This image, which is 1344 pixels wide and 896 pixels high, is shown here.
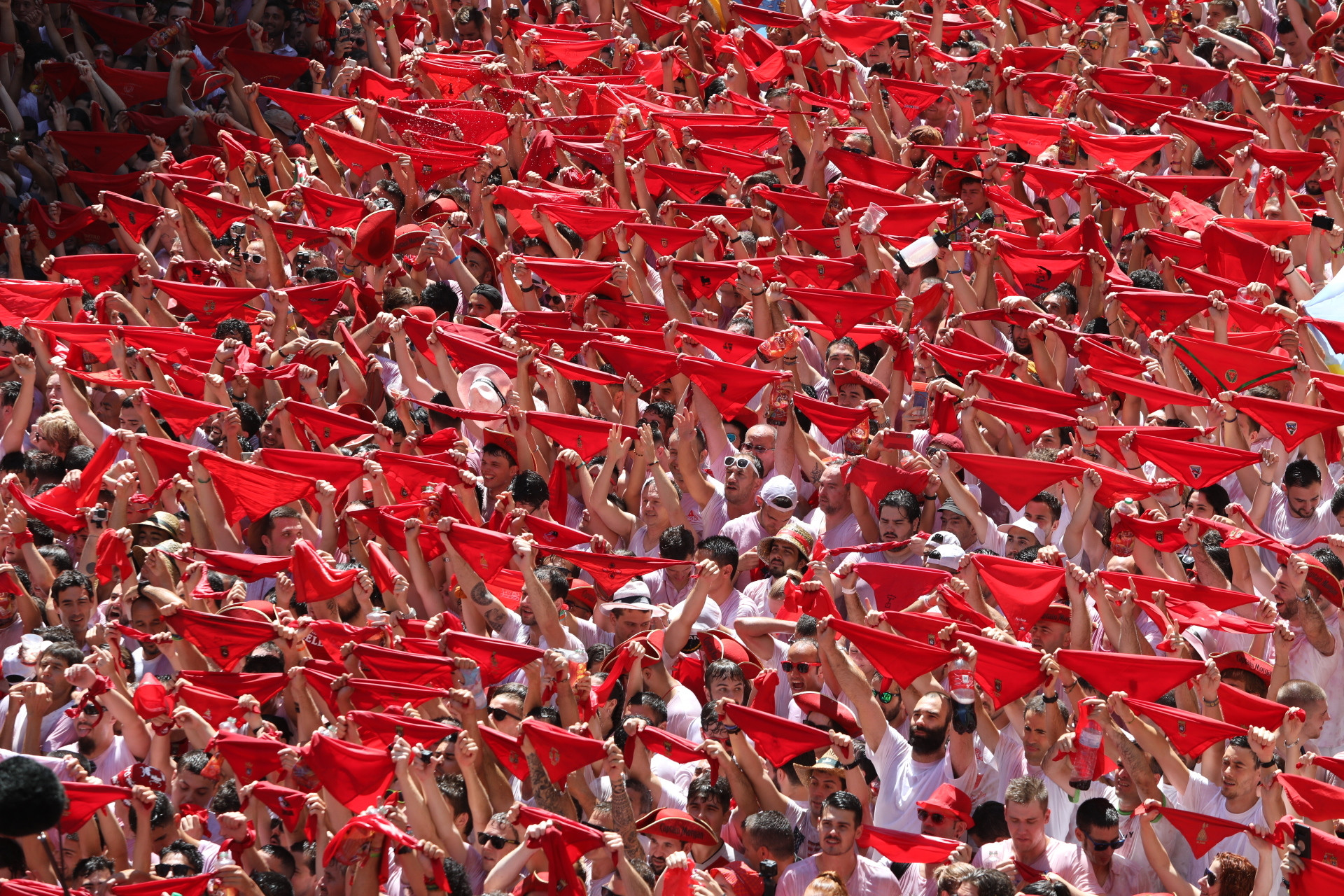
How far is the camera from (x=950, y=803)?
7375 mm

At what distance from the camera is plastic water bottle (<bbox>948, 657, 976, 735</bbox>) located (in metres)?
7.65

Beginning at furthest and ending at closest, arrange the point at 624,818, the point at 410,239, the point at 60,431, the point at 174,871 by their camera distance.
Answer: the point at 410,239, the point at 60,431, the point at 624,818, the point at 174,871

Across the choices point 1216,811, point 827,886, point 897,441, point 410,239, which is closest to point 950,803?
point 827,886

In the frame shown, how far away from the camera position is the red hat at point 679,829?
7324mm

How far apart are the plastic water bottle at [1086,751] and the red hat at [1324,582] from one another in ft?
3.95

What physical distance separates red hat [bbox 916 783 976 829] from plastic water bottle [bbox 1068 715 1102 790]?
43 cm

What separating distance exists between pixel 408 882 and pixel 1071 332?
468cm

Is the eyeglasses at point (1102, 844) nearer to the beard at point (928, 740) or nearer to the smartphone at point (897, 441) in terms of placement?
the beard at point (928, 740)

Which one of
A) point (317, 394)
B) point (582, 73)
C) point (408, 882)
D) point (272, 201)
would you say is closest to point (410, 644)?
point (408, 882)

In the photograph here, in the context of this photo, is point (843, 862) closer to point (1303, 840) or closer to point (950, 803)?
point (950, 803)

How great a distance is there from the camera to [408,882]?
7.34 meters

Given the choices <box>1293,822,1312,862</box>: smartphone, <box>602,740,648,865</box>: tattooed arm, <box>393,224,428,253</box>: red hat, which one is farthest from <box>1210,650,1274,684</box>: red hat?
<box>393,224,428,253</box>: red hat

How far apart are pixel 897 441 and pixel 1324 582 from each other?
2.27 metres

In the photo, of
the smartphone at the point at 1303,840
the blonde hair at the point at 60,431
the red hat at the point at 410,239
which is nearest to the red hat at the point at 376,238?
the red hat at the point at 410,239
